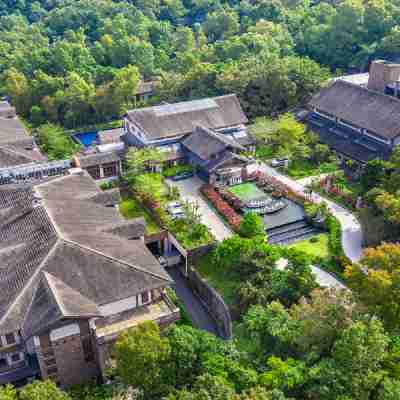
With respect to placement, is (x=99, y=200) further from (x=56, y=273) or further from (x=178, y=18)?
(x=178, y=18)

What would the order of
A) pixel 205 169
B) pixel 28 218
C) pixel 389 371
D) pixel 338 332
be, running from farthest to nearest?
1. pixel 205 169
2. pixel 28 218
3. pixel 338 332
4. pixel 389 371

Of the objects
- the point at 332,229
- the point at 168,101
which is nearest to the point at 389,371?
the point at 332,229

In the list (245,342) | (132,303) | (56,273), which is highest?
(56,273)

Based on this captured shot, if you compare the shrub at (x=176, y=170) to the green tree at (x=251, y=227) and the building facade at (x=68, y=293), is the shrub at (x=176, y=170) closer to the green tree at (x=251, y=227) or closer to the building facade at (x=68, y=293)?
the green tree at (x=251, y=227)

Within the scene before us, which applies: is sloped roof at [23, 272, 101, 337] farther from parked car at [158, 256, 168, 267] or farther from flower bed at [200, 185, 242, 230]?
flower bed at [200, 185, 242, 230]

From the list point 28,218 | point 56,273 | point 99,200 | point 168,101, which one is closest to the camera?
point 56,273

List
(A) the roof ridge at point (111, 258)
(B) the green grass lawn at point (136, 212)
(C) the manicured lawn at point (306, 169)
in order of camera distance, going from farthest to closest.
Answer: (C) the manicured lawn at point (306, 169) < (B) the green grass lawn at point (136, 212) < (A) the roof ridge at point (111, 258)

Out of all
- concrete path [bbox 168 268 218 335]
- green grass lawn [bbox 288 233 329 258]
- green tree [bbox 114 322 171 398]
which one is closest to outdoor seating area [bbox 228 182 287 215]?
green grass lawn [bbox 288 233 329 258]

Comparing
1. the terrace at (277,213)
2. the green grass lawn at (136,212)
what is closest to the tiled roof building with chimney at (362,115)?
the terrace at (277,213)

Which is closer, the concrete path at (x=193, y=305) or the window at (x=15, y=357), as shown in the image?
the window at (x=15, y=357)
